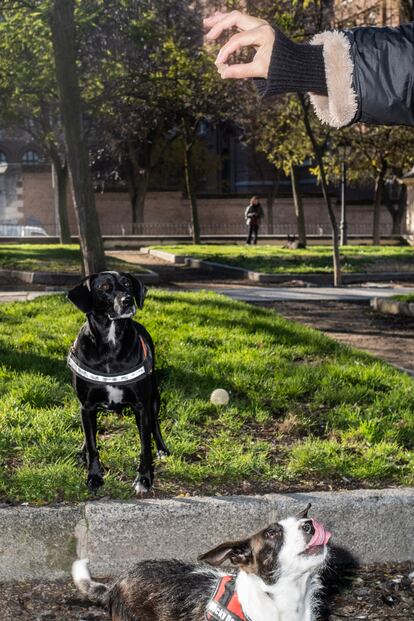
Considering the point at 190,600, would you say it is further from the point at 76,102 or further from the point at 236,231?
the point at 236,231

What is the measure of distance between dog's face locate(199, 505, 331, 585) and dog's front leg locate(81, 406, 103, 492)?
155 cm

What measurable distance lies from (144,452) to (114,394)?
1.42 feet

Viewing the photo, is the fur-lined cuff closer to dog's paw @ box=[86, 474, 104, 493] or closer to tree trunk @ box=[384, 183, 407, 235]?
dog's paw @ box=[86, 474, 104, 493]

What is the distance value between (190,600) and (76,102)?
1230 cm

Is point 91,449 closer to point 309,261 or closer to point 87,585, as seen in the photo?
point 87,585

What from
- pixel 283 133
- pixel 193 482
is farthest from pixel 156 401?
pixel 283 133

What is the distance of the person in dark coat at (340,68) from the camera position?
2754 mm

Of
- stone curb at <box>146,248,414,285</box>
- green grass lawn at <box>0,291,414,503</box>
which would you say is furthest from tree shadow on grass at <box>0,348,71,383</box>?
stone curb at <box>146,248,414,285</box>

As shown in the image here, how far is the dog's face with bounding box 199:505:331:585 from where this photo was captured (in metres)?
3.23

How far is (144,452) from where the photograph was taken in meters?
4.84

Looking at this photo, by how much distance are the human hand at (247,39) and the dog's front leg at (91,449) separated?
2163 millimetres

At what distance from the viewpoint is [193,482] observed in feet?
17.3

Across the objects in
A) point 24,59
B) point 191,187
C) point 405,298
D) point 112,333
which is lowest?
point 405,298

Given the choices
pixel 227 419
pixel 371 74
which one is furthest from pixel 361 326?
pixel 371 74
